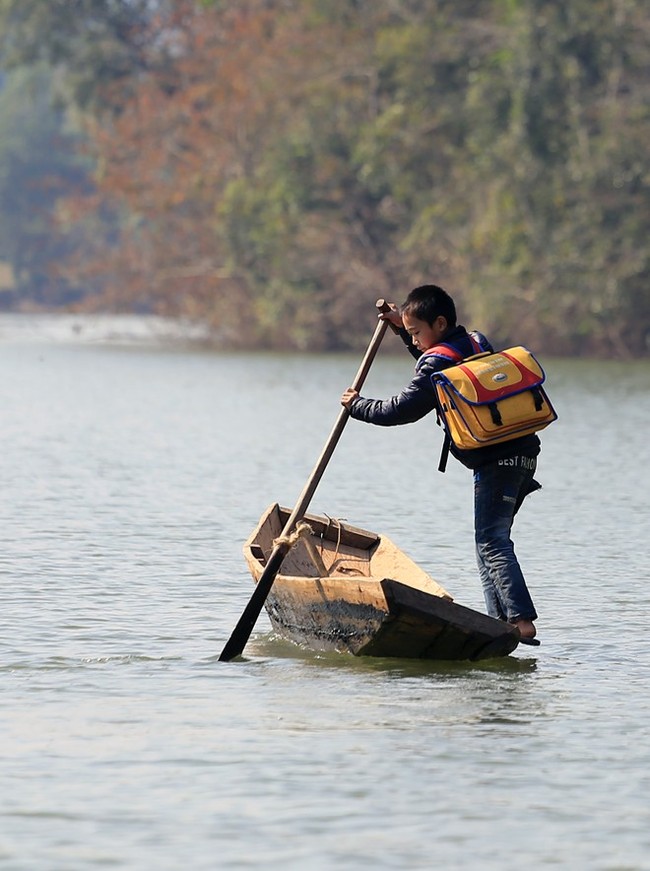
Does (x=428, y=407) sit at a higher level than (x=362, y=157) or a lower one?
higher

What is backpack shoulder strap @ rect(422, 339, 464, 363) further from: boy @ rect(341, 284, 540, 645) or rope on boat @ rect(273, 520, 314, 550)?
rope on boat @ rect(273, 520, 314, 550)

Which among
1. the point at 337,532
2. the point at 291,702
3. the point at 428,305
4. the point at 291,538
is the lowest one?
the point at 291,702

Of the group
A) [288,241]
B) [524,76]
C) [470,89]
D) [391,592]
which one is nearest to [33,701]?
[391,592]

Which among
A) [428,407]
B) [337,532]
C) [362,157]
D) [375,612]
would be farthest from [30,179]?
[375,612]

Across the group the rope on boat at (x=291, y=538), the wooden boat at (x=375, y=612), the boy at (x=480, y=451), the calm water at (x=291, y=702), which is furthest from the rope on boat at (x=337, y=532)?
the boy at (x=480, y=451)

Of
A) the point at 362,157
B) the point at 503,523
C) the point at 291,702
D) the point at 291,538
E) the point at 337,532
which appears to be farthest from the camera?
the point at 362,157

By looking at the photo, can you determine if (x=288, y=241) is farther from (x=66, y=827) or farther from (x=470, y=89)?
(x=66, y=827)

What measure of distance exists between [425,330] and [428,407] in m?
0.37

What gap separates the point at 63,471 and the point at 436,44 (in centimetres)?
2775

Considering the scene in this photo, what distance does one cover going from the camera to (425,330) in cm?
952

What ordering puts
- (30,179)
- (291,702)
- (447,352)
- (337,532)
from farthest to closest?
1. (30,179)
2. (337,532)
3. (447,352)
4. (291,702)

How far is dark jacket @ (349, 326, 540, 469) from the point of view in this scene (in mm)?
9383

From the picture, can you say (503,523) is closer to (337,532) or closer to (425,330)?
(425,330)

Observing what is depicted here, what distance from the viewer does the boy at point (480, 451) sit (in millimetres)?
9398
